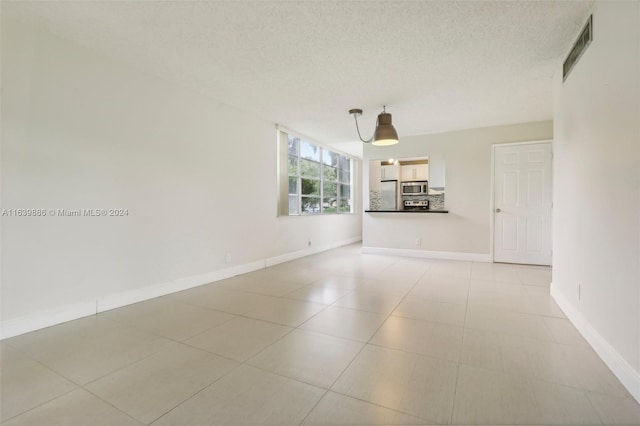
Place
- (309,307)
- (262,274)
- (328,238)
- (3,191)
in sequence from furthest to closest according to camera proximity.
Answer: (328,238), (262,274), (309,307), (3,191)

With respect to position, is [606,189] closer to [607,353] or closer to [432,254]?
[607,353]

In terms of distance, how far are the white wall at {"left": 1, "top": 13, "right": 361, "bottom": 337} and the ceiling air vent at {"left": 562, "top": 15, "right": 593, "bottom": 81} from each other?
3824mm

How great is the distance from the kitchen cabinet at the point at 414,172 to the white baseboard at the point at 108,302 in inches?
167

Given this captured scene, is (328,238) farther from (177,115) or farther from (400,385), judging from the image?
(400,385)

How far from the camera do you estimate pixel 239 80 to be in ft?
10.8

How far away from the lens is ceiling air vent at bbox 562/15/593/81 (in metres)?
2.12

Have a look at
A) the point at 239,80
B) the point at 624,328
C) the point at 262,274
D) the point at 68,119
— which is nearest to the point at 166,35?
the point at 239,80

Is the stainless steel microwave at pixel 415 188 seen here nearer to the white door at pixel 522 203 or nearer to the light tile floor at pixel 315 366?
the white door at pixel 522 203

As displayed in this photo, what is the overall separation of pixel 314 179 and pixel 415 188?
2.39 m

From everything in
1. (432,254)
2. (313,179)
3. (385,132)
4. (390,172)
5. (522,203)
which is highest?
(385,132)

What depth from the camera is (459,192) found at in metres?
5.35

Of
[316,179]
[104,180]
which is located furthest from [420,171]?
[104,180]

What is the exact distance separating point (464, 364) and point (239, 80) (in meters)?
3.41

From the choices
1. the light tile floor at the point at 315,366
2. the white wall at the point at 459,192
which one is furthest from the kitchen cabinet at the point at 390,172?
the light tile floor at the point at 315,366
